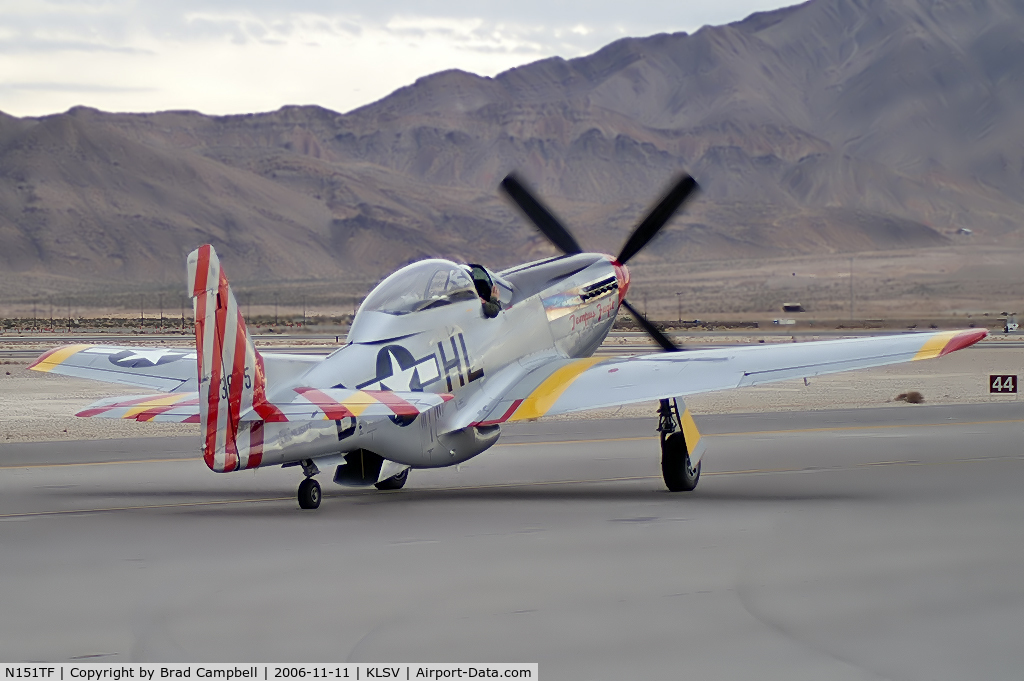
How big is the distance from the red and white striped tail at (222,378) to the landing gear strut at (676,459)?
5.69 meters

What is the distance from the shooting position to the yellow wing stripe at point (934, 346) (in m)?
16.5

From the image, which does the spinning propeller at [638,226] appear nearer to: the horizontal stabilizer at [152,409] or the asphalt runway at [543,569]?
the asphalt runway at [543,569]

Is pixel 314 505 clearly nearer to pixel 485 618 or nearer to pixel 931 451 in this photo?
pixel 485 618

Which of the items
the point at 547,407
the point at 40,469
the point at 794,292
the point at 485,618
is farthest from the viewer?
the point at 794,292

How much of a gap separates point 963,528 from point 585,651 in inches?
A: 276

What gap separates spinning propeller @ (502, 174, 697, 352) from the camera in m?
22.2

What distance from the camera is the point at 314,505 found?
52.3ft

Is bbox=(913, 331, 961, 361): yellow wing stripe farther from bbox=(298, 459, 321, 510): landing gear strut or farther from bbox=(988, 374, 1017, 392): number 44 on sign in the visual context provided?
bbox=(988, 374, 1017, 392): number 44 on sign

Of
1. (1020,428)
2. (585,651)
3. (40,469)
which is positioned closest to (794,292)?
(1020,428)

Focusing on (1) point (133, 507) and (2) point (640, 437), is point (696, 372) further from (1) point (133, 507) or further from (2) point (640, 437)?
(2) point (640, 437)

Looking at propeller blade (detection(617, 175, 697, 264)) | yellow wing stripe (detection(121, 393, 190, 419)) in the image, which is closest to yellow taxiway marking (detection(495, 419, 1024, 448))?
propeller blade (detection(617, 175, 697, 264))

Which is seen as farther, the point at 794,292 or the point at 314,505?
the point at 794,292

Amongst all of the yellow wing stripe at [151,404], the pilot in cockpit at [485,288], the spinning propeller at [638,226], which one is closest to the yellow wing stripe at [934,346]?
the spinning propeller at [638,226]
